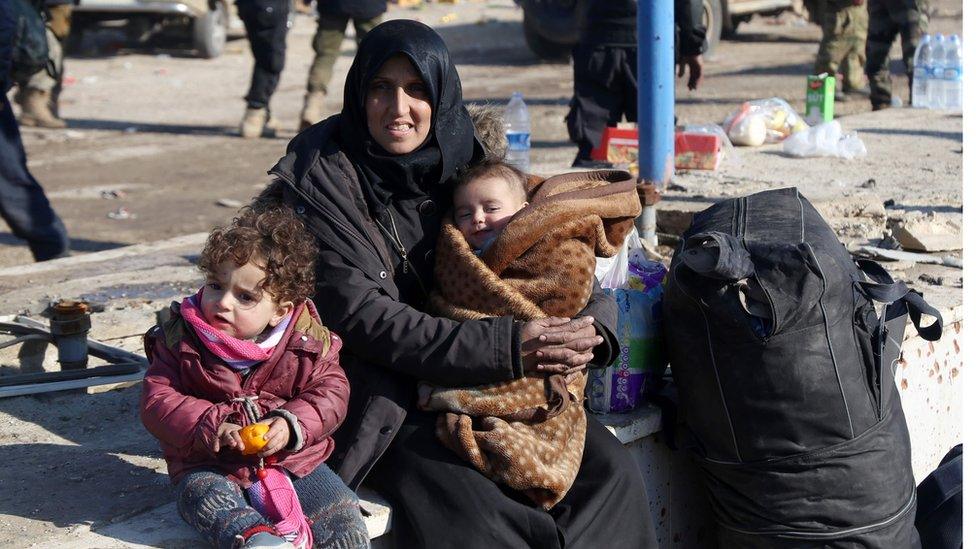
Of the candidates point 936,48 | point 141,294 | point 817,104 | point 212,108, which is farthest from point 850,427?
point 212,108

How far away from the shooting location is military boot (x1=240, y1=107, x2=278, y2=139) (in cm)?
983

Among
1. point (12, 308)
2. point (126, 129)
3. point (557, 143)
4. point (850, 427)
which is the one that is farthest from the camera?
point (126, 129)

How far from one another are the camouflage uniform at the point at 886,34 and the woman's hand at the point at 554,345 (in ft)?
24.4

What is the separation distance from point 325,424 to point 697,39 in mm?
4891

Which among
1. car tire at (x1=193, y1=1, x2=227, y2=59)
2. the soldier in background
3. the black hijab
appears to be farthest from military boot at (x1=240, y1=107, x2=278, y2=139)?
the black hijab

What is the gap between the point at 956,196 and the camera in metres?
6.19

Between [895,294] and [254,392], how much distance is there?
1.72m

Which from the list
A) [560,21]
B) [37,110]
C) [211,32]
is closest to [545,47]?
[560,21]

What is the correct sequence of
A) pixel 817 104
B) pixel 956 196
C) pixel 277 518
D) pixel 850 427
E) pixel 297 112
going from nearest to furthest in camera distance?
pixel 277 518, pixel 850 427, pixel 956 196, pixel 817 104, pixel 297 112

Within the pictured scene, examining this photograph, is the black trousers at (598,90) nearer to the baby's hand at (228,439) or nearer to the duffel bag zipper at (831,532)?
the duffel bag zipper at (831,532)

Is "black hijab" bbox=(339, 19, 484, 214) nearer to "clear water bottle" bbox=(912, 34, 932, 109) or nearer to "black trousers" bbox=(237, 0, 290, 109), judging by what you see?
"black trousers" bbox=(237, 0, 290, 109)

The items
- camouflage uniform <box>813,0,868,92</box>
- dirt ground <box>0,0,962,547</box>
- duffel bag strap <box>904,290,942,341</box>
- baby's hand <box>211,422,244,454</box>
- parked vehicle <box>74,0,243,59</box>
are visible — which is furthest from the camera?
parked vehicle <box>74,0,243,59</box>

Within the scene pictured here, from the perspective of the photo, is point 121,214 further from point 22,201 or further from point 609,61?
point 609,61

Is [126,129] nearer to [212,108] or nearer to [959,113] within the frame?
[212,108]
